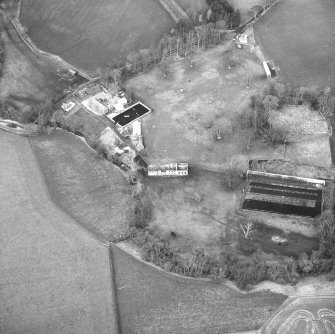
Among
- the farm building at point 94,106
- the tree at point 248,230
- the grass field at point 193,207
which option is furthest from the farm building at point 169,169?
the farm building at point 94,106

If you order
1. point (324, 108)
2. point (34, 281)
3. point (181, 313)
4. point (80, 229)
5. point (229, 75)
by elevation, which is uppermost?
point (229, 75)

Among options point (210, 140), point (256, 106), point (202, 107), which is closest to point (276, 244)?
point (210, 140)

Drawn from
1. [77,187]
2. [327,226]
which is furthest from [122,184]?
[327,226]

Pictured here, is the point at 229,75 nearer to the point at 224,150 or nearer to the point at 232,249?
the point at 224,150

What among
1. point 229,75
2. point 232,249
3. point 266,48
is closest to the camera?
point 232,249

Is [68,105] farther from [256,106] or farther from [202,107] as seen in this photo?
[256,106]
